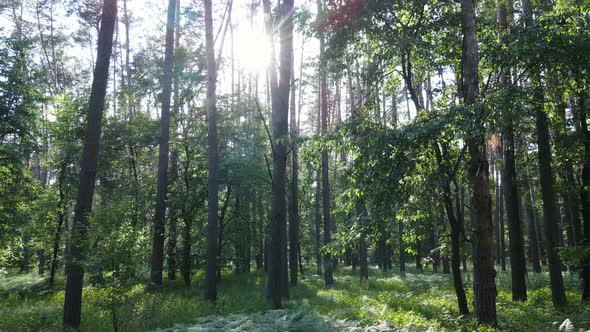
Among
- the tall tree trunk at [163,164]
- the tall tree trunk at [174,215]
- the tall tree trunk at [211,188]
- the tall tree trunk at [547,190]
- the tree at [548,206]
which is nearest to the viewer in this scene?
the tree at [548,206]

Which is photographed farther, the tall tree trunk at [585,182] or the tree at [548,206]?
the tree at [548,206]

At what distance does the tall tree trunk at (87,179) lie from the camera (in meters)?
8.82

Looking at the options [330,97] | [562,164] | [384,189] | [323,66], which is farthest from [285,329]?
[330,97]

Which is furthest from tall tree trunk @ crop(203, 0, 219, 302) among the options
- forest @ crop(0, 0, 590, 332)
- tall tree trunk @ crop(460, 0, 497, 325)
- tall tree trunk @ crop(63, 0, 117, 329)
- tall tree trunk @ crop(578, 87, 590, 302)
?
tall tree trunk @ crop(578, 87, 590, 302)

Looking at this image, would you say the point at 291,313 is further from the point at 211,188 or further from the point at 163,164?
the point at 163,164

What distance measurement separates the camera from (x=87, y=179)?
31.3 ft

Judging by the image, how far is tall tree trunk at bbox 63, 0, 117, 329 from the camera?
8820mm

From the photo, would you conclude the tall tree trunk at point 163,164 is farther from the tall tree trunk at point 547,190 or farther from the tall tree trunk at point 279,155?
the tall tree trunk at point 547,190

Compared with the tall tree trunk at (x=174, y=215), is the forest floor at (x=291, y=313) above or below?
below

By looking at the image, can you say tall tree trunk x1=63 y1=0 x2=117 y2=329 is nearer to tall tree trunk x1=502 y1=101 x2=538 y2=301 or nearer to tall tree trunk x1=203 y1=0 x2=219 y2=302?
tall tree trunk x1=203 y1=0 x2=219 y2=302

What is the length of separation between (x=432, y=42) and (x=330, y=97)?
2429cm

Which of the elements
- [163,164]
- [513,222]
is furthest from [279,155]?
[163,164]

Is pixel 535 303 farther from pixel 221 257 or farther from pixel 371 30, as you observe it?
pixel 221 257

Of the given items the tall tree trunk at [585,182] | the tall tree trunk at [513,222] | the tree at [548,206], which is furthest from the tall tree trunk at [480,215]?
the tall tree trunk at [513,222]
